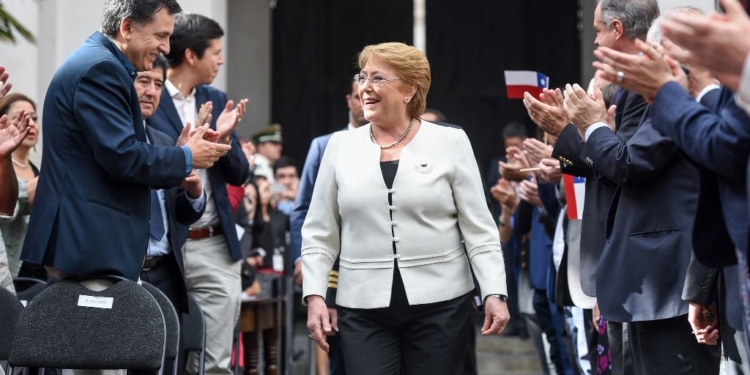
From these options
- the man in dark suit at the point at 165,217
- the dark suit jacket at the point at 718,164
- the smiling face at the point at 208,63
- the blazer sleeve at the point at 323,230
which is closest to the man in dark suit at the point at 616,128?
the blazer sleeve at the point at 323,230

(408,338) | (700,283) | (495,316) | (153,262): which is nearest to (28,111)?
(153,262)

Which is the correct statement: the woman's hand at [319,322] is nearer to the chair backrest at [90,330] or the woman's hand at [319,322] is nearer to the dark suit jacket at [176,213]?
the chair backrest at [90,330]

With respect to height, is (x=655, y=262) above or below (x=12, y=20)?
below

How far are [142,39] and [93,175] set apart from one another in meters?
0.71

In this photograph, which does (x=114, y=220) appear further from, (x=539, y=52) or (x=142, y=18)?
(x=539, y=52)

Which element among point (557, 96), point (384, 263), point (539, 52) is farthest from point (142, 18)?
point (539, 52)

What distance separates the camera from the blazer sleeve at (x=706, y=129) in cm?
349

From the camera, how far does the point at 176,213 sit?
21.2ft

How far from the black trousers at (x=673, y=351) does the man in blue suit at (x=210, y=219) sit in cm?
291

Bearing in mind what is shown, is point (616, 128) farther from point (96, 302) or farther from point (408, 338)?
point (96, 302)

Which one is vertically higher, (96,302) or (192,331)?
(96,302)

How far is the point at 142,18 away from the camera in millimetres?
5316

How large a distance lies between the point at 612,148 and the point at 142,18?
2048mm

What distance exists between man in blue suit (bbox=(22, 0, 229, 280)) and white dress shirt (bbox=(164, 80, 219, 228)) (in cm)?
183
